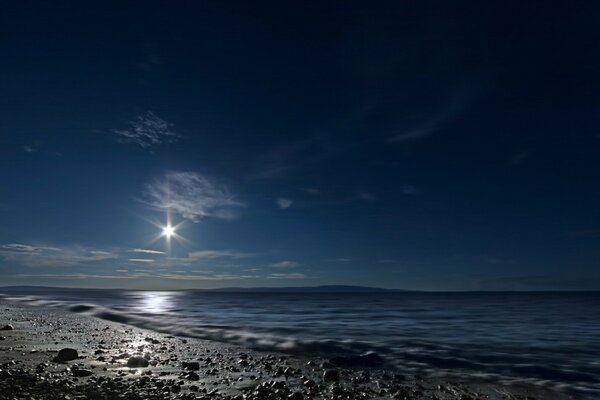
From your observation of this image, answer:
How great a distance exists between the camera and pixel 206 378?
1202 cm

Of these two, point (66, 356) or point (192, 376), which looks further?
point (66, 356)

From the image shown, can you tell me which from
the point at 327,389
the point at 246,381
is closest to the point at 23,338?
the point at 246,381

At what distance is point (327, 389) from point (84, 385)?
20.3 ft

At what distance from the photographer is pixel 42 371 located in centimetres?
1172

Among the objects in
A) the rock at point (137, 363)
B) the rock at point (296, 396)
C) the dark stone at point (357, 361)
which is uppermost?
the rock at point (137, 363)

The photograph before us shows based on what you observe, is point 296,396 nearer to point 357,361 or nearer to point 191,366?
point 191,366

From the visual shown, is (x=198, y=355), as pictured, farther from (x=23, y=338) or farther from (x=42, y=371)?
(x=23, y=338)

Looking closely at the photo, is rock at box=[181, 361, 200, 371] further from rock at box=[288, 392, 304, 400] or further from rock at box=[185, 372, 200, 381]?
rock at box=[288, 392, 304, 400]

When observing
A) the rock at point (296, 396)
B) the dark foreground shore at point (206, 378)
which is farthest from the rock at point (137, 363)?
the rock at point (296, 396)

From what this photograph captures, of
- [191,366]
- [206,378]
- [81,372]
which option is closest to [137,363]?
[191,366]

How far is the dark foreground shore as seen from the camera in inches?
394

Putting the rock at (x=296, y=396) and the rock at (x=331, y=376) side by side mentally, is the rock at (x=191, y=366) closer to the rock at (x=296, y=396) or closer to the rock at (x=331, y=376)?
the rock at (x=331, y=376)

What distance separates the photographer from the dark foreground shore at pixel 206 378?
10016mm

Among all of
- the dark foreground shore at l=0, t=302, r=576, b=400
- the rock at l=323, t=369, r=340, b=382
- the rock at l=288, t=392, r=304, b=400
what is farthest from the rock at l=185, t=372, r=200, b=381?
the rock at l=323, t=369, r=340, b=382
